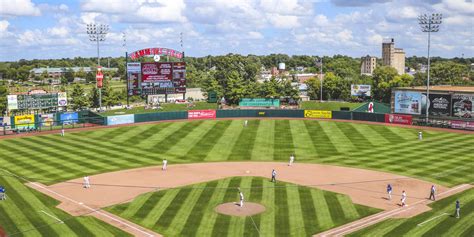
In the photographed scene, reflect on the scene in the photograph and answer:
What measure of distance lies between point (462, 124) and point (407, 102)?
1369 cm

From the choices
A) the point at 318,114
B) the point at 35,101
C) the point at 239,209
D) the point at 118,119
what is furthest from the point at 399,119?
the point at 35,101

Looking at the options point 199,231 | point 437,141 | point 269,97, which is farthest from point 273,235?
point 269,97

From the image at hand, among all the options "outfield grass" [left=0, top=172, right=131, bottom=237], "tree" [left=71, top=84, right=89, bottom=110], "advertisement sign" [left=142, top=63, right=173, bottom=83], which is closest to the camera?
"outfield grass" [left=0, top=172, right=131, bottom=237]

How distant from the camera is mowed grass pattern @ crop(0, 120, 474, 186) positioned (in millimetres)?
53156

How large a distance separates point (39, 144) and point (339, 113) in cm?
5521

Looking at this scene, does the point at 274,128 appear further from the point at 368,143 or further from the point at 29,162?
the point at 29,162

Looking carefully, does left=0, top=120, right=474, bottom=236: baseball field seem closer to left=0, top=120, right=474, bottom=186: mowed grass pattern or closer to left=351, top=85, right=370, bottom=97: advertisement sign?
left=0, top=120, right=474, bottom=186: mowed grass pattern

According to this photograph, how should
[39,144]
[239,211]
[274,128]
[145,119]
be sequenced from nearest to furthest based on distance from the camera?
[239,211], [39,144], [274,128], [145,119]

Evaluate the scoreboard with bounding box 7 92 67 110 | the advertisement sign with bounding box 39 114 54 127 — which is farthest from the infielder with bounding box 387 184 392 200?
the scoreboard with bounding box 7 92 67 110

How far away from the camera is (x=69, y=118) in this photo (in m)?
85.4

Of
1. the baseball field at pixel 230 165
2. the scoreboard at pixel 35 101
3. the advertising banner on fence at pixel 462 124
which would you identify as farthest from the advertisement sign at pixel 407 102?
the scoreboard at pixel 35 101

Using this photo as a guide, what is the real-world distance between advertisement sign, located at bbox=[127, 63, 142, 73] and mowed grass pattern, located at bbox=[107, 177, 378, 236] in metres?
56.3

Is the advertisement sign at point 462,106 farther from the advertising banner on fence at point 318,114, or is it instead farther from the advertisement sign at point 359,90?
the advertisement sign at point 359,90

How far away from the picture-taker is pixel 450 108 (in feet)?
273
